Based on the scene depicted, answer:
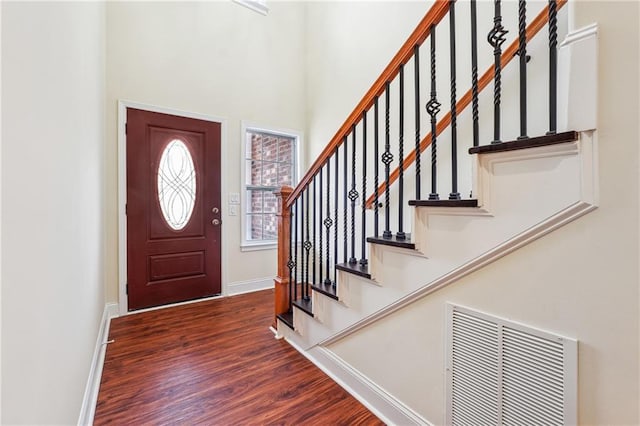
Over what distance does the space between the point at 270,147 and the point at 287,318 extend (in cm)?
236

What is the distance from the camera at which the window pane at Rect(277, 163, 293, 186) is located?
12.9 ft

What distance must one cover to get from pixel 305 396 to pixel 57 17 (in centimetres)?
208

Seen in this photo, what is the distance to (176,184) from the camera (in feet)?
10.3

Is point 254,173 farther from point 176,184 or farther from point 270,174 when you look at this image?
point 176,184

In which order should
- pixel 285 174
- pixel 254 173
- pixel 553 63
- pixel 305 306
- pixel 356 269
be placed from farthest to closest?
pixel 285 174 < pixel 254 173 < pixel 305 306 < pixel 356 269 < pixel 553 63

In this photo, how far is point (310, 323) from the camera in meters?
2.04

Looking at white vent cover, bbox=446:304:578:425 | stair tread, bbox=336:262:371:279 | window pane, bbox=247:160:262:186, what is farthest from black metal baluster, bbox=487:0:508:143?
window pane, bbox=247:160:262:186

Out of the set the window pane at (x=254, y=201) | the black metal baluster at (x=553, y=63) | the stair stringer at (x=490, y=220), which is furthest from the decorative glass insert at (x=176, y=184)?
the black metal baluster at (x=553, y=63)

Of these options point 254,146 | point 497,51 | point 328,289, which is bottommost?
point 328,289

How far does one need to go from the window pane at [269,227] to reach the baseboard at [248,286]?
1.79 feet

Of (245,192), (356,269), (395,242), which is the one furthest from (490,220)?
(245,192)

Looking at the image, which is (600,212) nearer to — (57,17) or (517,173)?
(517,173)

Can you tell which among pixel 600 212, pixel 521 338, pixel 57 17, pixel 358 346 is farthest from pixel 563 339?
pixel 57 17

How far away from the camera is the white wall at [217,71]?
2809 millimetres
